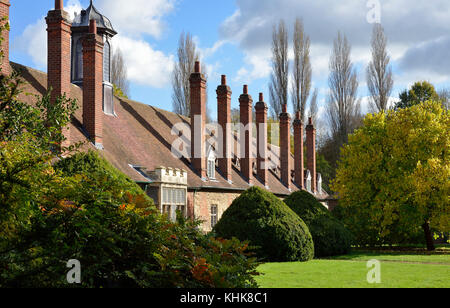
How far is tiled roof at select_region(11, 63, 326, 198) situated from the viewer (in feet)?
67.7

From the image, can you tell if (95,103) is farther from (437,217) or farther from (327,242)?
(437,217)

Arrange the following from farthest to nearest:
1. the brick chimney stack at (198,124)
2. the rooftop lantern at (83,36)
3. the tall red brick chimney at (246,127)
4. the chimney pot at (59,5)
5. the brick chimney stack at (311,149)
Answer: the brick chimney stack at (311,149) < the tall red brick chimney at (246,127) < the brick chimney stack at (198,124) < the rooftop lantern at (83,36) < the chimney pot at (59,5)

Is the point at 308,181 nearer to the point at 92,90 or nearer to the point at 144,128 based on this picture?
the point at 144,128

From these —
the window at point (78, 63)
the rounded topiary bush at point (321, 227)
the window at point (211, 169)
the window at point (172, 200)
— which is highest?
the window at point (78, 63)

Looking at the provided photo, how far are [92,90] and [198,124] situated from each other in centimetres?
729

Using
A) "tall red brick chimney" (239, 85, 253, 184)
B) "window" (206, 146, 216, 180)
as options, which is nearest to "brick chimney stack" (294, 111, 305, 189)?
"tall red brick chimney" (239, 85, 253, 184)

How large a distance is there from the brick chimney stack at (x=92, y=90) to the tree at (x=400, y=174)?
1498cm

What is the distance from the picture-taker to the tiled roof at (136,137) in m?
20.6

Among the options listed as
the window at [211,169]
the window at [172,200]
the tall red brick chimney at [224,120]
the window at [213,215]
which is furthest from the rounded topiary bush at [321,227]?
the tall red brick chimney at [224,120]

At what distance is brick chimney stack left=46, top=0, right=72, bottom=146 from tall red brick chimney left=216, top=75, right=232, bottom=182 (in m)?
12.4

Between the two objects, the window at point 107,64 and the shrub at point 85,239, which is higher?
the window at point 107,64

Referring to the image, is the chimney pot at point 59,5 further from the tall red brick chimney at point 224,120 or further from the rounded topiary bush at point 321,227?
the tall red brick chimney at point 224,120

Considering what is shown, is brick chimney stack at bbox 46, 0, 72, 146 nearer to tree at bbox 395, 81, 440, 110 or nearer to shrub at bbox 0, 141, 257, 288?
shrub at bbox 0, 141, 257, 288
